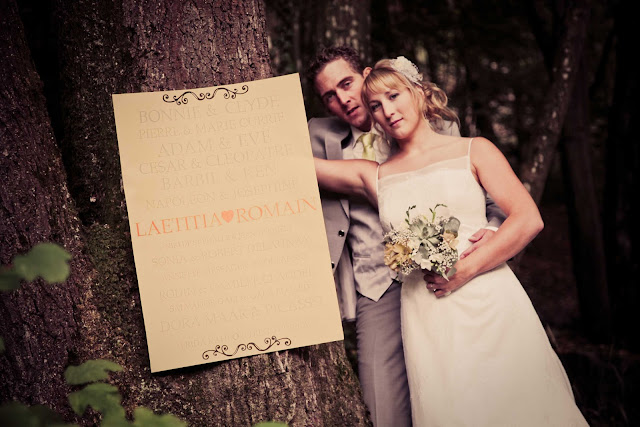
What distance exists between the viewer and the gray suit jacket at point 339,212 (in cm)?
290

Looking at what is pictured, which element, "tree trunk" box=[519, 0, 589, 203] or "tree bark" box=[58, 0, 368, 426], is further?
"tree trunk" box=[519, 0, 589, 203]

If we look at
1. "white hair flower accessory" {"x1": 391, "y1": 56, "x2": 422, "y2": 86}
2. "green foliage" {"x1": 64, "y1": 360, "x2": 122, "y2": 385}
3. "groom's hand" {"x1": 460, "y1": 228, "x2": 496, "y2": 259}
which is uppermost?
"white hair flower accessory" {"x1": 391, "y1": 56, "x2": 422, "y2": 86}

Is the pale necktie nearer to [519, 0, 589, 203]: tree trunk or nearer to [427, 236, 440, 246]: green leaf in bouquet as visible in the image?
[427, 236, 440, 246]: green leaf in bouquet

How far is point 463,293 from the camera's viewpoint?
8.39ft

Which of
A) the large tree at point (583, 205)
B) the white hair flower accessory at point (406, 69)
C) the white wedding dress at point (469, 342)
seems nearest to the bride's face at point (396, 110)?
the white hair flower accessory at point (406, 69)

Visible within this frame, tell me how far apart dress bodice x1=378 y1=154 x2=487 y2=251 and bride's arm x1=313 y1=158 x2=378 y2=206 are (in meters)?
0.14

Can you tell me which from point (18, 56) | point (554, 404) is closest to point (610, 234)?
point (554, 404)

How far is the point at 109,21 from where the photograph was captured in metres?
2.19

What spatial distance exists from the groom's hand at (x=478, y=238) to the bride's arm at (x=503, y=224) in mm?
29

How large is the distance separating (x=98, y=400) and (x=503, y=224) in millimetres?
1852

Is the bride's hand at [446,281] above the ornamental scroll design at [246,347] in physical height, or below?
above

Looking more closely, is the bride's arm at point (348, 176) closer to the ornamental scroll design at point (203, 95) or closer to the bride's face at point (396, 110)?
the bride's face at point (396, 110)

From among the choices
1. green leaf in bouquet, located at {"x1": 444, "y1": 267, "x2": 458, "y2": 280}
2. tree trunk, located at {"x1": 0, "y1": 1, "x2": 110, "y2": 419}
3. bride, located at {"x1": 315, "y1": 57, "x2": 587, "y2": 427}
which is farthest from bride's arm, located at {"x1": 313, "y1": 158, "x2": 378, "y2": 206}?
tree trunk, located at {"x1": 0, "y1": 1, "x2": 110, "y2": 419}

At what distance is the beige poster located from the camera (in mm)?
2086
